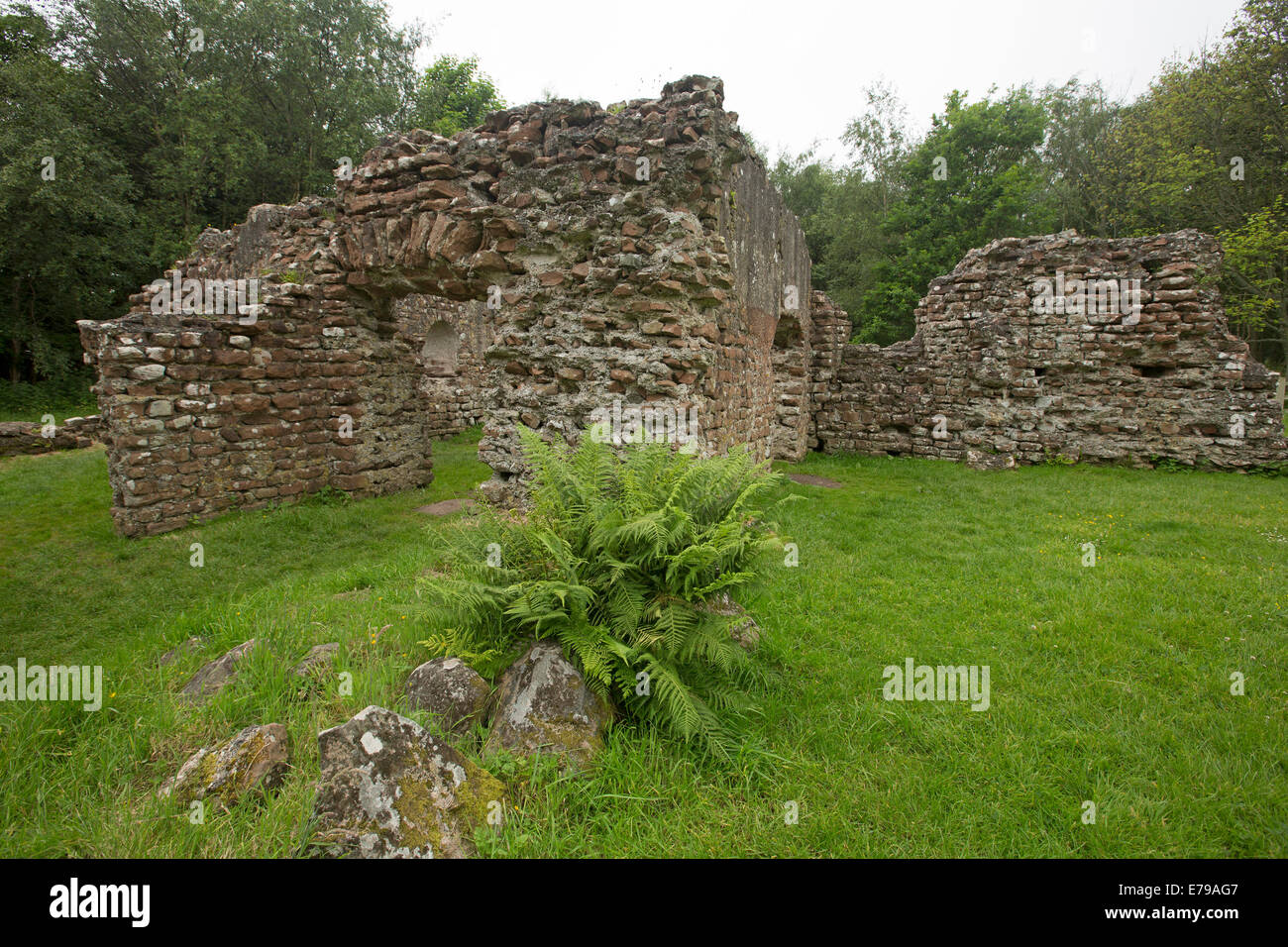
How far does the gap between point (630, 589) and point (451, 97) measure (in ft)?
108

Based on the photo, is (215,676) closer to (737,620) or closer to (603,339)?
(737,620)

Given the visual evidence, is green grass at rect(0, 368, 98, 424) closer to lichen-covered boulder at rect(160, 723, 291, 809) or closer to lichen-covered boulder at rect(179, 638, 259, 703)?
lichen-covered boulder at rect(179, 638, 259, 703)

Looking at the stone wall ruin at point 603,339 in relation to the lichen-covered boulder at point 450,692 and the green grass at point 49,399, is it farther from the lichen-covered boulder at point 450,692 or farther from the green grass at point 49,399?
the green grass at point 49,399

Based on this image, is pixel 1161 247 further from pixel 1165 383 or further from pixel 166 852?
pixel 166 852

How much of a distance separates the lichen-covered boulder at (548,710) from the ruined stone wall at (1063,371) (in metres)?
11.7

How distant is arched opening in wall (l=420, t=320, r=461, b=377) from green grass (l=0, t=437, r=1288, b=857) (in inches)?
378

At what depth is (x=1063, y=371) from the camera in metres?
12.1

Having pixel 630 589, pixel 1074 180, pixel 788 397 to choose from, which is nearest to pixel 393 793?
pixel 630 589

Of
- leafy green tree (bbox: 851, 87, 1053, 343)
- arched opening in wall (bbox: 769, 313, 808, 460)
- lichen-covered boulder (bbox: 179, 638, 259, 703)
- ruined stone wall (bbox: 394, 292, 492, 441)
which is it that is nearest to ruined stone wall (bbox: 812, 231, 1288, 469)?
arched opening in wall (bbox: 769, 313, 808, 460)

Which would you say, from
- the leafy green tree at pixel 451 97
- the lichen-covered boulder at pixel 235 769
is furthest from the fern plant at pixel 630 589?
the leafy green tree at pixel 451 97

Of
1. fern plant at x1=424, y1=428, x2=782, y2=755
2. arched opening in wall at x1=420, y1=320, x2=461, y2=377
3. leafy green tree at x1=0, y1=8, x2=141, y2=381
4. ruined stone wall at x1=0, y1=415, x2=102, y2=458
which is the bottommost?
fern plant at x1=424, y1=428, x2=782, y2=755

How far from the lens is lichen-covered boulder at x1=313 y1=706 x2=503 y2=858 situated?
2.17 metres

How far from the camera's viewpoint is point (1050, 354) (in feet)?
39.7

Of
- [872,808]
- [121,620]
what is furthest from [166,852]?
[121,620]
